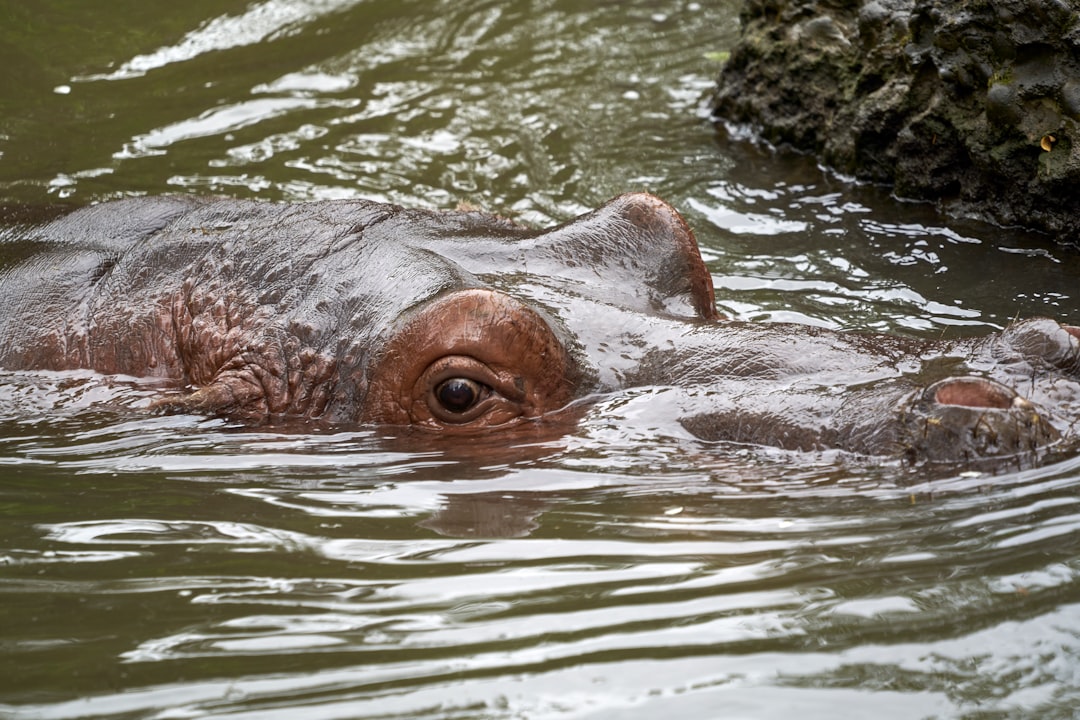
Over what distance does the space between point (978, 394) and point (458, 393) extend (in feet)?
6.10

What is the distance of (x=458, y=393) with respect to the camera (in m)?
4.95

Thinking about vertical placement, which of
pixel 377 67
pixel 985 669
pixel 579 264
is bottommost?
pixel 985 669

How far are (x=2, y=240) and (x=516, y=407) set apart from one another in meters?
2.97

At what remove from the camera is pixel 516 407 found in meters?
4.96

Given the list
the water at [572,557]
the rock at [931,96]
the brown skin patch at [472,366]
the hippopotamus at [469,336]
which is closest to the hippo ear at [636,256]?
the hippopotamus at [469,336]

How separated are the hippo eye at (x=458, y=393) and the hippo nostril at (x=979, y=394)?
1.71m

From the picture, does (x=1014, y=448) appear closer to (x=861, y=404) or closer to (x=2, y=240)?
(x=861, y=404)

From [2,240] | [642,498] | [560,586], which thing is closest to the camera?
[560,586]

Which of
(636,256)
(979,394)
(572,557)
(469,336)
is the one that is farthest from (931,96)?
(572,557)

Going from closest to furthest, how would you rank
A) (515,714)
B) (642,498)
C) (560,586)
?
(515,714)
(560,586)
(642,498)

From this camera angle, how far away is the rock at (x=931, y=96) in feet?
22.5

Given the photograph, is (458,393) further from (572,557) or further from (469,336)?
(572,557)

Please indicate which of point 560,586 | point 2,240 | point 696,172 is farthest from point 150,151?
point 560,586

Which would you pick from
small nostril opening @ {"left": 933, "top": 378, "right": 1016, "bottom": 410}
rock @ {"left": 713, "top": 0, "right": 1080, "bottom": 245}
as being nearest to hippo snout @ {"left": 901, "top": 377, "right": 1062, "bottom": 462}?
small nostril opening @ {"left": 933, "top": 378, "right": 1016, "bottom": 410}
